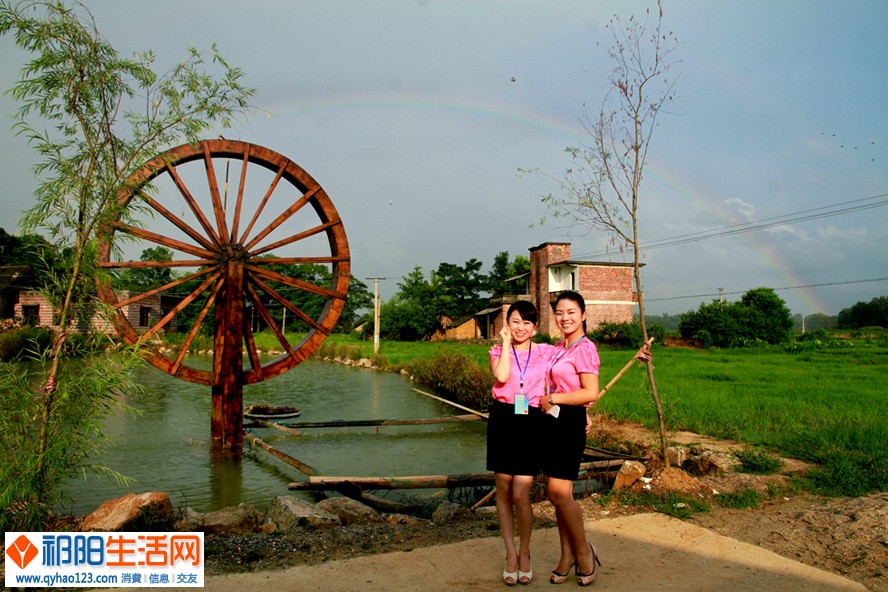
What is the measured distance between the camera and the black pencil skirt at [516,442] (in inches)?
129

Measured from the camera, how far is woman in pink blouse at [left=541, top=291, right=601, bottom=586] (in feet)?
10.7

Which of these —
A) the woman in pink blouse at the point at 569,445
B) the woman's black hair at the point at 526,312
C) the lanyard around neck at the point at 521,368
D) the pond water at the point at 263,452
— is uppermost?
the woman's black hair at the point at 526,312

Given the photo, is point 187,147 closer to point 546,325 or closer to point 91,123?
point 91,123

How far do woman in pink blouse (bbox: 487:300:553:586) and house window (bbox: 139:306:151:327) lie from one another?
129 ft

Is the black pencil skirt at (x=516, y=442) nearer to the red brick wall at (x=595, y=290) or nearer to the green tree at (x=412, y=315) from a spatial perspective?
the red brick wall at (x=595, y=290)

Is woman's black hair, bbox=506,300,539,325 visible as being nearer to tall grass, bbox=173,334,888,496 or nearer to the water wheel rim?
tall grass, bbox=173,334,888,496

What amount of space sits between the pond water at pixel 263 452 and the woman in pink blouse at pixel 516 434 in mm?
2951

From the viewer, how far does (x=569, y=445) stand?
3273 mm

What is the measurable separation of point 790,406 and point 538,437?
8.97m

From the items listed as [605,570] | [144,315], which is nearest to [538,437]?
[605,570]

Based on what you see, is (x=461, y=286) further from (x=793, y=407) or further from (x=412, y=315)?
(x=793, y=407)

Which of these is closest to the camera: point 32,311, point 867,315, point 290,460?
point 290,460

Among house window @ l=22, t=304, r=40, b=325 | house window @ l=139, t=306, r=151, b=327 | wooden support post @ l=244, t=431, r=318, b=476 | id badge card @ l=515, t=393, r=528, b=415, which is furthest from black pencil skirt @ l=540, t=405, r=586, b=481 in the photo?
house window @ l=139, t=306, r=151, b=327

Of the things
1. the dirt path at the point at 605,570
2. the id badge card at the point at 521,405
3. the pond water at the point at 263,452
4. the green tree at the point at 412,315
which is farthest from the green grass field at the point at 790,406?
the green tree at the point at 412,315
